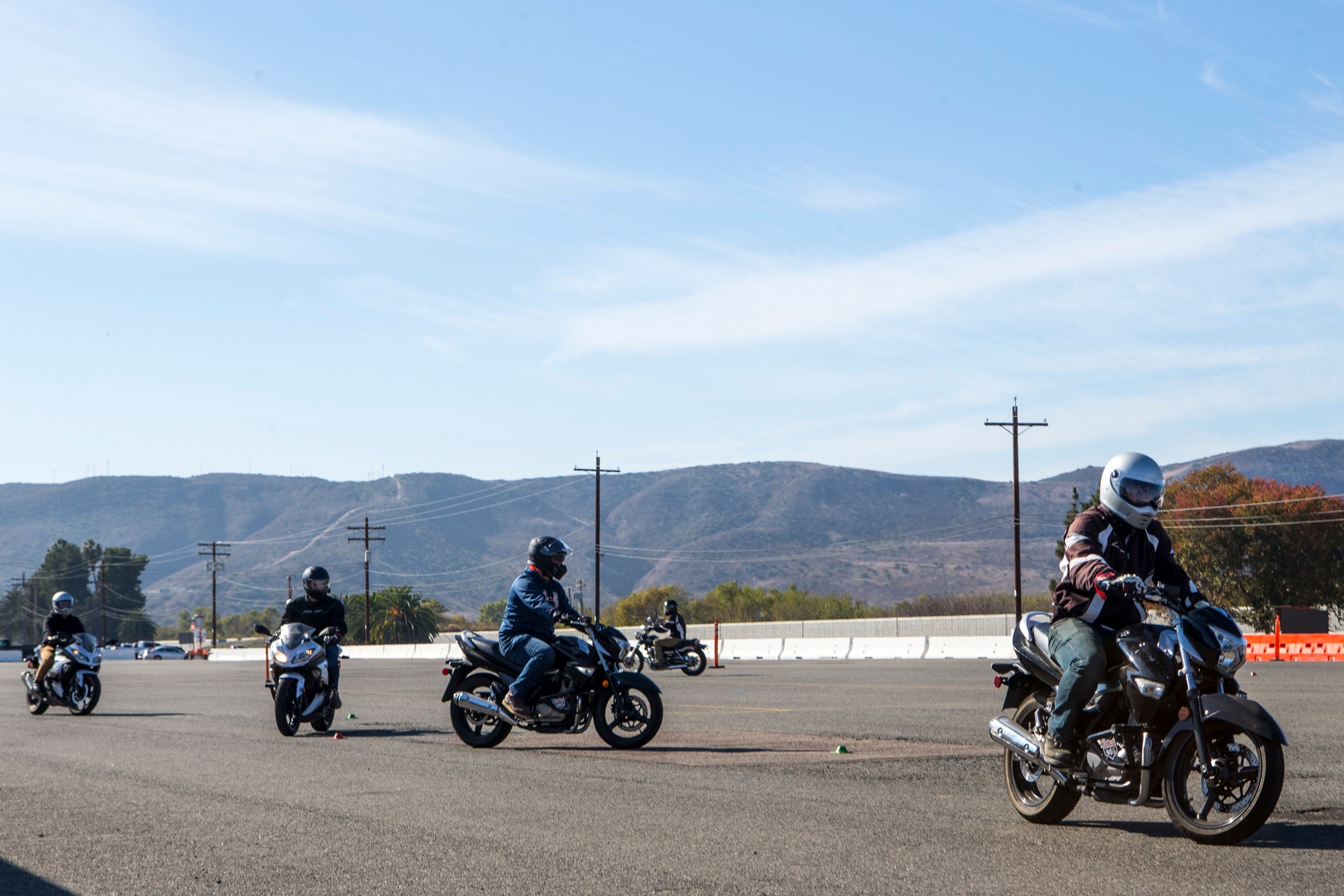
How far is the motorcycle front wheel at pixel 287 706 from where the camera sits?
Answer: 14719 mm

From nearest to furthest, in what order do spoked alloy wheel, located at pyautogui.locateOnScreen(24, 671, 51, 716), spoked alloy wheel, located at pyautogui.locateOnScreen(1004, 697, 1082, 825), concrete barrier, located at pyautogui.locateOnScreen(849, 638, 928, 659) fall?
spoked alloy wheel, located at pyautogui.locateOnScreen(1004, 697, 1082, 825)
spoked alloy wheel, located at pyautogui.locateOnScreen(24, 671, 51, 716)
concrete barrier, located at pyautogui.locateOnScreen(849, 638, 928, 659)

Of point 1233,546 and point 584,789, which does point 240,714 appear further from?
point 1233,546

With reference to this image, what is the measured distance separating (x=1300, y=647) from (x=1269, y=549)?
146 feet

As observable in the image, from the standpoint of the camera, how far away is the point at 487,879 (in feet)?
20.8

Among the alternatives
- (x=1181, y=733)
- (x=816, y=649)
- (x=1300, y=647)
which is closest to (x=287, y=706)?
(x=1181, y=733)

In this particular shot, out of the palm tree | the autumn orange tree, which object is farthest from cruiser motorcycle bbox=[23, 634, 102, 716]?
the palm tree

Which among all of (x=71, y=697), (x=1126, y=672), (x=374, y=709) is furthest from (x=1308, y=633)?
(x=1126, y=672)

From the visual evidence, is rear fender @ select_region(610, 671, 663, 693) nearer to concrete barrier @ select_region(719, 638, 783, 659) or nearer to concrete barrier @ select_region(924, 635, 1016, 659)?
concrete barrier @ select_region(924, 635, 1016, 659)

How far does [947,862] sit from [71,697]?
16.2m

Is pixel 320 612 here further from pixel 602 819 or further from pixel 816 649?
pixel 816 649

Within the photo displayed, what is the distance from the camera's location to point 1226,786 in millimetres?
6922

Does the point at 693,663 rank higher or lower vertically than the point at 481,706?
lower

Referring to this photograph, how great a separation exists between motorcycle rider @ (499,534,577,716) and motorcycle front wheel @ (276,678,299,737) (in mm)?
3082

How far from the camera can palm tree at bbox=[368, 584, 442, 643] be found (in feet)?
337
